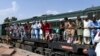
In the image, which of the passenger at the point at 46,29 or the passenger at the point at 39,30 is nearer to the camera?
the passenger at the point at 46,29

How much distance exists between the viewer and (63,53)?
15.8 meters

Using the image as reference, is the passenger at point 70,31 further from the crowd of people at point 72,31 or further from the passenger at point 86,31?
the passenger at point 86,31

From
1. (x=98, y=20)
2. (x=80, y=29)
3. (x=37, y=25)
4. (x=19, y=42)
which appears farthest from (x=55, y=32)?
(x=19, y=42)

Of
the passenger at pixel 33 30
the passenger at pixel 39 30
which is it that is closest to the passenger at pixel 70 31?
the passenger at pixel 39 30

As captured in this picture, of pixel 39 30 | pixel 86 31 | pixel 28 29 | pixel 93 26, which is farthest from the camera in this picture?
pixel 28 29

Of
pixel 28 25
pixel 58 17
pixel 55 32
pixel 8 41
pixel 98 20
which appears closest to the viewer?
pixel 98 20

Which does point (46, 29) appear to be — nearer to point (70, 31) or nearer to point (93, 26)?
point (70, 31)

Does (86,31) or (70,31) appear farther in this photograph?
(70,31)

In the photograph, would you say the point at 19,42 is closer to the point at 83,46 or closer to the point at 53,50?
the point at 53,50

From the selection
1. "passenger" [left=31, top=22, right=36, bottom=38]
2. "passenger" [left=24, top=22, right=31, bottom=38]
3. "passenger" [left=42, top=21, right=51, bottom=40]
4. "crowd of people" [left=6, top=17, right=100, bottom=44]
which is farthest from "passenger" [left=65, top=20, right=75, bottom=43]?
"passenger" [left=24, top=22, right=31, bottom=38]

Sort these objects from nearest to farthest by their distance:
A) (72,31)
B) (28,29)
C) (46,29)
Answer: (72,31) < (46,29) < (28,29)

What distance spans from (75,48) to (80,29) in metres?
0.98

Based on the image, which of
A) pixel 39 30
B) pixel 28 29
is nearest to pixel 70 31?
pixel 39 30

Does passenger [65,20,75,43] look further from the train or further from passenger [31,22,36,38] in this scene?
passenger [31,22,36,38]
